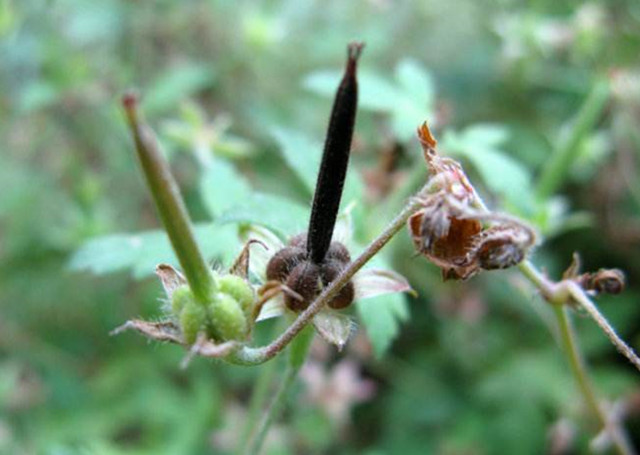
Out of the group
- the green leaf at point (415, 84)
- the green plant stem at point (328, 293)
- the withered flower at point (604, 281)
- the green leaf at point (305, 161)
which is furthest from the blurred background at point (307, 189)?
the green plant stem at point (328, 293)

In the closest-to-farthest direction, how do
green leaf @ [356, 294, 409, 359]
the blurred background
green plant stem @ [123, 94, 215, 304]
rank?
1. green plant stem @ [123, 94, 215, 304]
2. green leaf @ [356, 294, 409, 359]
3. the blurred background

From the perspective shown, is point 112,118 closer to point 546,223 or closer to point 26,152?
point 26,152

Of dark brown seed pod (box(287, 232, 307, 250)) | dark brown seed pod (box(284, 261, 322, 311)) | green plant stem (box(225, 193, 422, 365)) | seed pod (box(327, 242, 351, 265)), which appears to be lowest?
green plant stem (box(225, 193, 422, 365))

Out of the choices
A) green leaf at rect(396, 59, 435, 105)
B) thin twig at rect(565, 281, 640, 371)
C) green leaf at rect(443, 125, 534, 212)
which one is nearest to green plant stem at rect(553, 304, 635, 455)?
thin twig at rect(565, 281, 640, 371)

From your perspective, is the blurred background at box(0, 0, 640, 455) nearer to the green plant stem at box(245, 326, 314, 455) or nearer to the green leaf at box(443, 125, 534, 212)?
the green leaf at box(443, 125, 534, 212)

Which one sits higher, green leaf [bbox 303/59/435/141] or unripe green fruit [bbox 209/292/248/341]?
green leaf [bbox 303/59/435/141]

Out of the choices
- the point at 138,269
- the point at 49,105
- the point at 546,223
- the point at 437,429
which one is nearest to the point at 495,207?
the point at 546,223

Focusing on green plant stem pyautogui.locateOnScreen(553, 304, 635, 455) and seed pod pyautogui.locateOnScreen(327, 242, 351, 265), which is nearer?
seed pod pyautogui.locateOnScreen(327, 242, 351, 265)
